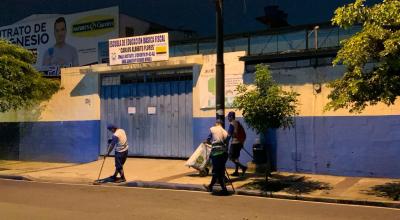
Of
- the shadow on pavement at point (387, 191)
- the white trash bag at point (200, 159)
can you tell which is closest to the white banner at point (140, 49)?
the white trash bag at point (200, 159)

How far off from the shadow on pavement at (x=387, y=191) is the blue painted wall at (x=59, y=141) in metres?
11.2

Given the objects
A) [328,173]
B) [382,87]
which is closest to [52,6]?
[328,173]

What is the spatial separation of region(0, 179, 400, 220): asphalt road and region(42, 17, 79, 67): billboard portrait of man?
1410cm

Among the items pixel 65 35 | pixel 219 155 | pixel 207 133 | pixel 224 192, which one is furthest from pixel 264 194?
pixel 65 35

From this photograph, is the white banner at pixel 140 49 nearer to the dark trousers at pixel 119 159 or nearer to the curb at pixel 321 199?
the dark trousers at pixel 119 159

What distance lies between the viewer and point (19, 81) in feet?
66.5

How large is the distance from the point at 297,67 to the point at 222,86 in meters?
2.36

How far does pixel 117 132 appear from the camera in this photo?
51.4 feet

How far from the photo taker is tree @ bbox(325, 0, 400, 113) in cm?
1107

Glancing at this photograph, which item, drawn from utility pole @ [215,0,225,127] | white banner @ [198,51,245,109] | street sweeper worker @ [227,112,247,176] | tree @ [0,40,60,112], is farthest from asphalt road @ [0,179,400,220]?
tree @ [0,40,60,112]

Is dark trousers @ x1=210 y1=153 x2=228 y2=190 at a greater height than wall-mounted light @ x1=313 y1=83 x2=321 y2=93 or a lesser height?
lesser

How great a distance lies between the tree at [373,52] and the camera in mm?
11070

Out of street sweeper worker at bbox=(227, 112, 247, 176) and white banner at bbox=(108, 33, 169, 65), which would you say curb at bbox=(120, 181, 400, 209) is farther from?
white banner at bbox=(108, 33, 169, 65)

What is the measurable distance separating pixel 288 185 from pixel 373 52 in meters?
4.17
